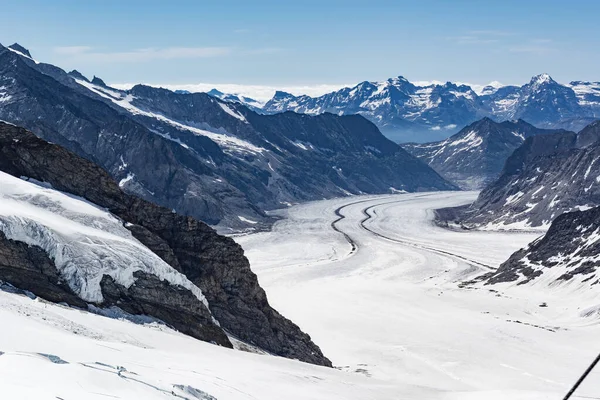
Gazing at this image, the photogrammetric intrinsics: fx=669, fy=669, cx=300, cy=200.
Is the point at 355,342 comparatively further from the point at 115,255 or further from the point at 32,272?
the point at 32,272

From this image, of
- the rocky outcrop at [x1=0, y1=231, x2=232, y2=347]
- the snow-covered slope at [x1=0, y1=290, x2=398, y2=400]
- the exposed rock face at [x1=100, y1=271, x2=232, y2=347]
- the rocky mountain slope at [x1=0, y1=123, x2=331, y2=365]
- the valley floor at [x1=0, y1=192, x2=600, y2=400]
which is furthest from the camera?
the exposed rock face at [x1=100, y1=271, x2=232, y2=347]

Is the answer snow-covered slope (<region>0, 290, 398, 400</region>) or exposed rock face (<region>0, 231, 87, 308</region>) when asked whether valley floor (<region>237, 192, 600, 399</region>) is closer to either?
snow-covered slope (<region>0, 290, 398, 400</region>)

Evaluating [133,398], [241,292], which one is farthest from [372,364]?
[133,398]

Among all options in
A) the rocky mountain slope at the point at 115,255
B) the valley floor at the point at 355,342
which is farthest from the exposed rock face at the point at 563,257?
the rocky mountain slope at the point at 115,255

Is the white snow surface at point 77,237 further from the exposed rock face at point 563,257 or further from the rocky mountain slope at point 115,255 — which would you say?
the exposed rock face at point 563,257

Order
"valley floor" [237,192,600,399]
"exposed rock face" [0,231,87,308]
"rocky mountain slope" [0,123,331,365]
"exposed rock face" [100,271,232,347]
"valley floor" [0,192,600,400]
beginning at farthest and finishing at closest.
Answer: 1. "valley floor" [237,192,600,399]
2. "exposed rock face" [100,271,232,347]
3. "rocky mountain slope" [0,123,331,365]
4. "exposed rock face" [0,231,87,308]
5. "valley floor" [0,192,600,400]

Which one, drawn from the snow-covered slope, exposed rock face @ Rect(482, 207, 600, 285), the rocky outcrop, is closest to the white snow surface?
the rocky outcrop
